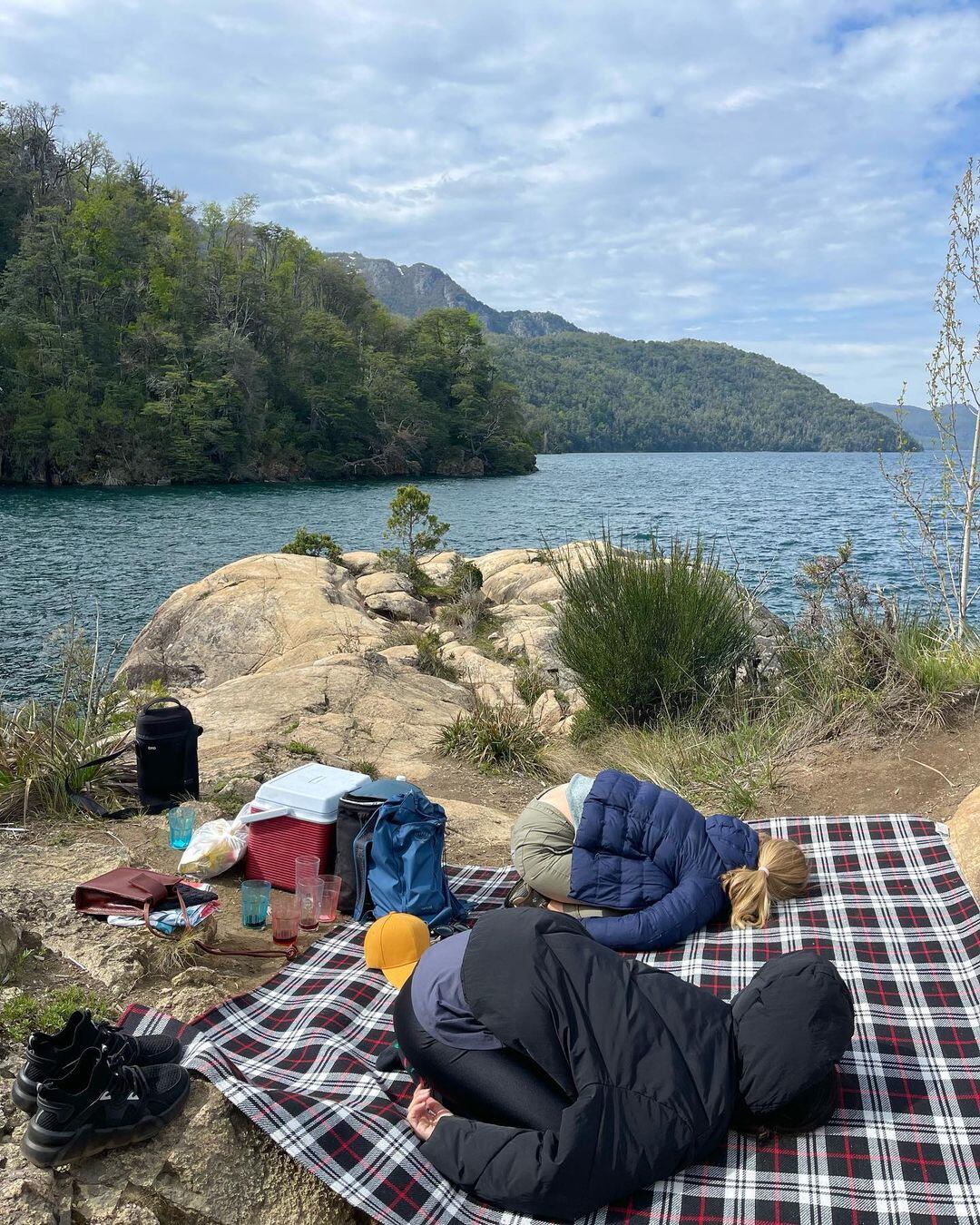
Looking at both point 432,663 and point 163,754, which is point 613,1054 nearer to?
point 163,754

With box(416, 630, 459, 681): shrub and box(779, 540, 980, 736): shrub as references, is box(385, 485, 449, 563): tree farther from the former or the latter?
box(779, 540, 980, 736): shrub

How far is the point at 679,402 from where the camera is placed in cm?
15412

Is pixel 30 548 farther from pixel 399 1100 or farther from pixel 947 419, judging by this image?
pixel 399 1100

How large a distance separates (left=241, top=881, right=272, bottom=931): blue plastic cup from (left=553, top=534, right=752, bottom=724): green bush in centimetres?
422

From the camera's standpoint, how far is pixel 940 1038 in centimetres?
308

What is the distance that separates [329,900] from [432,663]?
275 inches

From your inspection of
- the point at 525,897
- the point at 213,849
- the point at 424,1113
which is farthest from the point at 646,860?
the point at 213,849

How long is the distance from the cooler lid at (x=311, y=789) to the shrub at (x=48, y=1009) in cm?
134

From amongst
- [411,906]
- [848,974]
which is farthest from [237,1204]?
[848,974]

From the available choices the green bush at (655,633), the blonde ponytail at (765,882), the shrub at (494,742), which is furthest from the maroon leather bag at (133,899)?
the green bush at (655,633)

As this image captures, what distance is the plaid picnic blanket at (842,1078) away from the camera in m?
2.51

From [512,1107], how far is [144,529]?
98.8 ft

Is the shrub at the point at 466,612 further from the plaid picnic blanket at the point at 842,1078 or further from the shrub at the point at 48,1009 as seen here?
the shrub at the point at 48,1009

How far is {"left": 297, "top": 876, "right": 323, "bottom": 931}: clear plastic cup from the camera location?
4.05 m
